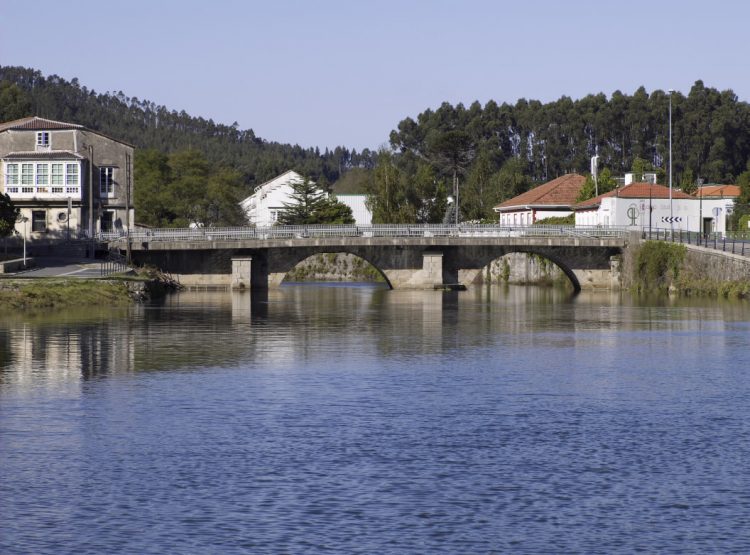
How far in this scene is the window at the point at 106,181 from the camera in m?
111

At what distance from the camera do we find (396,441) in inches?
1244

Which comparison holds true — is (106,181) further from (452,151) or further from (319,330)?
(452,151)

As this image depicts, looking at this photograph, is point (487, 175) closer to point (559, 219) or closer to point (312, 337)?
point (559, 219)

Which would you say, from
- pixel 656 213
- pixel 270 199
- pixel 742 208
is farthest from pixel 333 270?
pixel 742 208

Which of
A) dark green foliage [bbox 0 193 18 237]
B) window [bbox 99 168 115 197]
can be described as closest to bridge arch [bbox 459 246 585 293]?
window [bbox 99 168 115 197]

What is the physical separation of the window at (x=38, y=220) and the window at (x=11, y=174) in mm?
3036

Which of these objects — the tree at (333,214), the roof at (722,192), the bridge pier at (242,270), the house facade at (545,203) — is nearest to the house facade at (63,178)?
the bridge pier at (242,270)

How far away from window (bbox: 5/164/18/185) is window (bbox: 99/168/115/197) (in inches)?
294

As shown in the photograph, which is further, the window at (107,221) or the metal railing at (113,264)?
the window at (107,221)

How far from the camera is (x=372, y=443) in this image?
31.3 m

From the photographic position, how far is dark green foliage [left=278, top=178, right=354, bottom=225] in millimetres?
143750

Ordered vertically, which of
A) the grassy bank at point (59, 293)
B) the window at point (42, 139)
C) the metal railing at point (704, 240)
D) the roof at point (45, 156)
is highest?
the window at point (42, 139)

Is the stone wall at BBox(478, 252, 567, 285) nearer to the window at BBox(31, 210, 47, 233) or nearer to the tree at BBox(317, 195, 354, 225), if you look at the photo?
the tree at BBox(317, 195, 354, 225)

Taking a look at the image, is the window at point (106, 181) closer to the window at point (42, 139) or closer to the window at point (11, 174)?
the window at point (42, 139)
